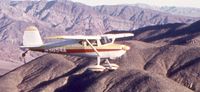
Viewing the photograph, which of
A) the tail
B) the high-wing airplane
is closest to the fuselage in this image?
the high-wing airplane

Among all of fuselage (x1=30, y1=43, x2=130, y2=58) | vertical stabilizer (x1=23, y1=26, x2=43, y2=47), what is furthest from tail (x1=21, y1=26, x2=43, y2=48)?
fuselage (x1=30, y1=43, x2=130, y2=58)

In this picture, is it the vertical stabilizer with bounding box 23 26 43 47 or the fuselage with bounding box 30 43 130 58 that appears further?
the vertical stabilizer with bounding box 23 26 43 47

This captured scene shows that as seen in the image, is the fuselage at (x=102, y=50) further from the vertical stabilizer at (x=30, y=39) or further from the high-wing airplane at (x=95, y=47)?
the vertical stabilizer at (x=30, y=39)

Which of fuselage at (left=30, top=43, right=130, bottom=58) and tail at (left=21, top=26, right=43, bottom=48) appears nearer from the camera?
fuselage at (left=30, top=43, right=130, bottom=58)

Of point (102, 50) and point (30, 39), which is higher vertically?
point (30, 39)

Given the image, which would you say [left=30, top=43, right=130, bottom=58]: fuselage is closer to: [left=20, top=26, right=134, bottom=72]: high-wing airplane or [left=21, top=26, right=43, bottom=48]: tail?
[left=20, top=26, right=134, bottom=72]: high-wing airplane

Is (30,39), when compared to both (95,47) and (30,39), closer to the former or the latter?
(30,39)

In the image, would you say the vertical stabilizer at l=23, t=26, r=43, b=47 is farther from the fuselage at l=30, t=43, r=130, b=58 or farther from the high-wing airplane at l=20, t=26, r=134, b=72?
the fuselage at l=30, t=43, r=130, b=58

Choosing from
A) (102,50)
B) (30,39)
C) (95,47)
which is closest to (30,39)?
(30,39)

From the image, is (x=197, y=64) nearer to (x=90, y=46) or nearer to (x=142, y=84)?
(x=142, y=84)

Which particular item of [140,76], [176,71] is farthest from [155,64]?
[140,76]

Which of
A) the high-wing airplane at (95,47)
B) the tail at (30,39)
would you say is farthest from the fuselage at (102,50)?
the tail at (30,39)
